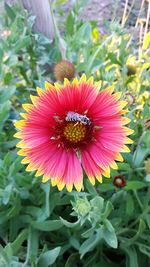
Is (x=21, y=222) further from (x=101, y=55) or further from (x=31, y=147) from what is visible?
(x=101, y=55)

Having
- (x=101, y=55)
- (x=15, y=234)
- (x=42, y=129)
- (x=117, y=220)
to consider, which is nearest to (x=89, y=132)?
(x=42, y=129)

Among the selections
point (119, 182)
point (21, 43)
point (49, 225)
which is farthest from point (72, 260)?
point (21, 43)

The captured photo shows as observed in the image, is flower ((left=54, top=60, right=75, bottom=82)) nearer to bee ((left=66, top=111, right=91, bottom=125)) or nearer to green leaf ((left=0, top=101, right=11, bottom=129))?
green leaf ((left=0, top=101, right=11, bottom=129))

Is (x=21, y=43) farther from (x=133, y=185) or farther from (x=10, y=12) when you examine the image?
(x=133, y=185)

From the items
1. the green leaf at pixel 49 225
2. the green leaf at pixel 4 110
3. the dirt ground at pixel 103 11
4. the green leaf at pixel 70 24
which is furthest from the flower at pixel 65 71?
the dirt ground at pixel 103 11

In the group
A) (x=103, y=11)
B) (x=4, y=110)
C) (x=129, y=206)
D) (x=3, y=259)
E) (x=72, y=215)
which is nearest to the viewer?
(x=3, y=259)

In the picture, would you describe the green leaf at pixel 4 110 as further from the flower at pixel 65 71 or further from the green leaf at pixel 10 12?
the green leaf at pixel 10 12
